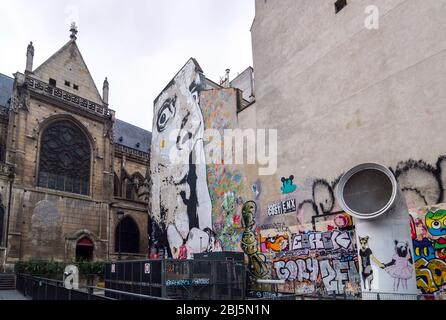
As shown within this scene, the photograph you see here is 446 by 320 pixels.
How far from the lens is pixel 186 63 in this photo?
30766mm

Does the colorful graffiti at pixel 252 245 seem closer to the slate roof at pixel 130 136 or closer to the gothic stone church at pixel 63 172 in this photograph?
the gothic stone church at pixel 63 172

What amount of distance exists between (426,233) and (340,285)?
4.56 metres

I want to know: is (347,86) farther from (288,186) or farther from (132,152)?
(132,152)

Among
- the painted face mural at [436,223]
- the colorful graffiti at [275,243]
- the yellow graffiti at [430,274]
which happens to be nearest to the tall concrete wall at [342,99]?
the colorful graffiti at [275,243]

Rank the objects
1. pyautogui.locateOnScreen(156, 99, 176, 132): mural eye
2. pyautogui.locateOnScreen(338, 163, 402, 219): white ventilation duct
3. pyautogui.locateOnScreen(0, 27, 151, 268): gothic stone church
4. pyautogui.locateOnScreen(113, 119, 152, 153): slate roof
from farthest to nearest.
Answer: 1. pyautogui.locateOnScreen(113, 119, 152, 153): slate roof
2. pyautogui.locateOnScreen(156, 99, 176, 132): mural eye
3. pyautogui.locateOnScreen(0, 27, 151, 268): gothic stone church
4. pyautogui.locateOnScreen(338, 163, 402, 219): white ventilation duct

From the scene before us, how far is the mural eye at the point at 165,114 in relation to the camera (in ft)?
106

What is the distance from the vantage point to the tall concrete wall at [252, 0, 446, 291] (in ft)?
46.6

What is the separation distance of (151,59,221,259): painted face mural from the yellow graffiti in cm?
1347

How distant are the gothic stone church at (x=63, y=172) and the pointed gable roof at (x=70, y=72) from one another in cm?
10

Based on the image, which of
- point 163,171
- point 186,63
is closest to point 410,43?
point 186,63

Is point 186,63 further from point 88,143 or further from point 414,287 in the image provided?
point 414,287

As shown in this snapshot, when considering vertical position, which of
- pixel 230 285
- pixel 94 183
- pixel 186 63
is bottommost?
pixel 230 285

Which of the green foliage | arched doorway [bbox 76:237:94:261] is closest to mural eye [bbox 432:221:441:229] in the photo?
the green foliage

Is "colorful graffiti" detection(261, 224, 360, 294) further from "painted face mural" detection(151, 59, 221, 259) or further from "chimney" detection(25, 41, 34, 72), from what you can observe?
"chimney" detection(25, 41, 34, 72)
